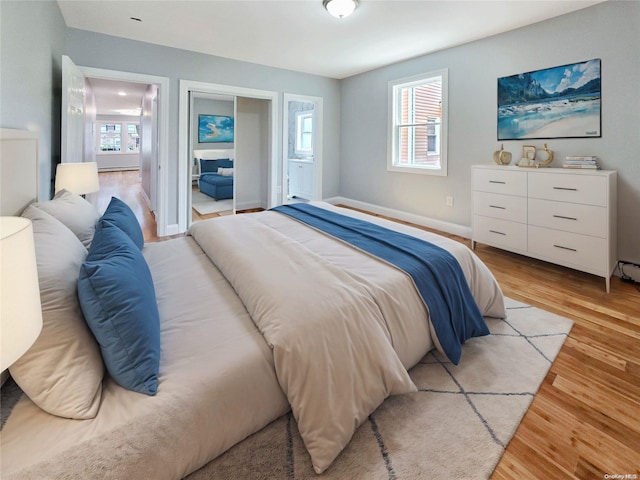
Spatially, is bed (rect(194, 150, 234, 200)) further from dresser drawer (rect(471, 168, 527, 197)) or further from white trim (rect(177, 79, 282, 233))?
dresser drawer (rect(471, 168, 527, 197))

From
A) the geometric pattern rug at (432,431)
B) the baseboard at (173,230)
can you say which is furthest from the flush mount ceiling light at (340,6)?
the baseboard at (173,230)

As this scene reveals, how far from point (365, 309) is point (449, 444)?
628 mm

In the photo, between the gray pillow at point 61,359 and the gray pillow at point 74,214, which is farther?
the gray pillow at point 74,214

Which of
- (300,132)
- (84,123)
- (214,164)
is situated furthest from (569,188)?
(214,164)

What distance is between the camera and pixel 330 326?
131 cm

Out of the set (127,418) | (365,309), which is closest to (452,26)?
(365,309)

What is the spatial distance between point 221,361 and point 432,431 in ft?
3.08

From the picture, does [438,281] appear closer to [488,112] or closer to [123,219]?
[123,219]

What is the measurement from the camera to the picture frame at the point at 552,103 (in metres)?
3.13

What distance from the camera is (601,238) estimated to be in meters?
2.80

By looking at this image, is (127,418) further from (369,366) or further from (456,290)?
(456,290)

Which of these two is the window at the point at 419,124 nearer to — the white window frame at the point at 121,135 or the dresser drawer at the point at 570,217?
the dresser drawer at the point at 570,217

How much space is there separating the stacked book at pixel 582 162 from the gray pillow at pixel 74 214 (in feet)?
12.8

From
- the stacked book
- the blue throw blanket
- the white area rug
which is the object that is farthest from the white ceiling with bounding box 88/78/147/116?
the stacked book
